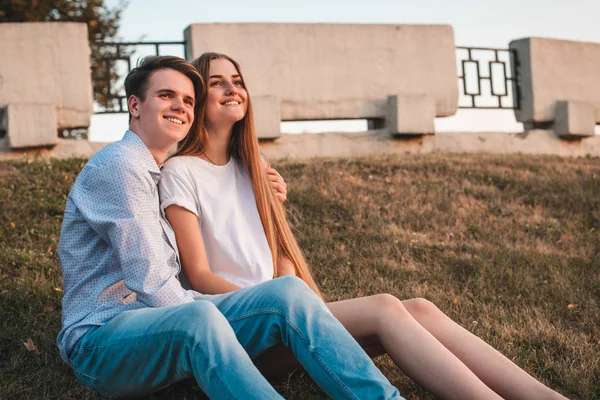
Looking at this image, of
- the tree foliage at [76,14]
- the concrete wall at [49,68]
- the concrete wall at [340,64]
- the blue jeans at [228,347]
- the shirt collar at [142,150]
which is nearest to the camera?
the blue jeans at [228,347]

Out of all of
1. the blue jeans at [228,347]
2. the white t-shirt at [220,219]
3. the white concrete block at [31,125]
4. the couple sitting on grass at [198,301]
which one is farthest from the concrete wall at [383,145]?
the blue jeans at [228,347]

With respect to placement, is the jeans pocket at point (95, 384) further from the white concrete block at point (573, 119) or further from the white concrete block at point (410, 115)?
the white concrete block at point (573, 119)

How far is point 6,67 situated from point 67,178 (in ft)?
8.37

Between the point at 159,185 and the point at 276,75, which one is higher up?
the point at 276,75

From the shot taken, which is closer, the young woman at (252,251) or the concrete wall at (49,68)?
the young woman at (252,251)

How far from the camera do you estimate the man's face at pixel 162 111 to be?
116 inches

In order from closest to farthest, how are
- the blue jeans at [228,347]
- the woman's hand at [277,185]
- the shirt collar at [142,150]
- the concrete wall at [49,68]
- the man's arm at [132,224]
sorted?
the blue jeans at [228,347] < the man's arm at [132,224] < the shirt collar at [142,150] < the woman's hand at [277,185] < the concrete wall at [49,68]

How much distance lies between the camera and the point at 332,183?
6988 mm

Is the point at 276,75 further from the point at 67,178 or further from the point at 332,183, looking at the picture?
the point at 67,178

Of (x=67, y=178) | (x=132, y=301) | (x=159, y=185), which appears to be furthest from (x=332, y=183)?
(x=132, y=301)

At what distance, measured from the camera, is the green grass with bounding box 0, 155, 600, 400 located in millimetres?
3490

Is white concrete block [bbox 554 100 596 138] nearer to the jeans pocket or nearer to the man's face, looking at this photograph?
the man's face

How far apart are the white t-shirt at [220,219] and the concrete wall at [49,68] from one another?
5.60 m

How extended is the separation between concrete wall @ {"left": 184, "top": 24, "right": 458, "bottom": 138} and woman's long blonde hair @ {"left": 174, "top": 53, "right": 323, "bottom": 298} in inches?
210
